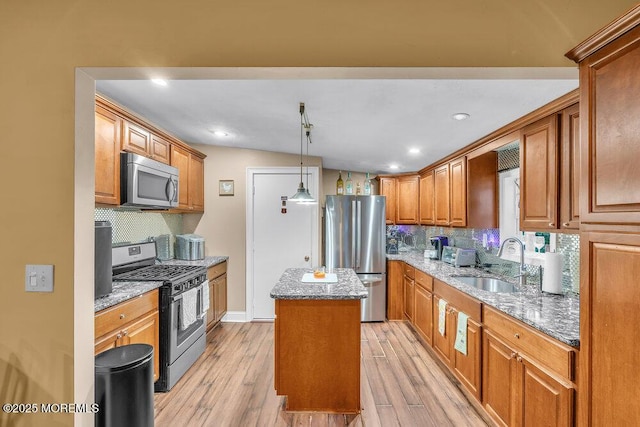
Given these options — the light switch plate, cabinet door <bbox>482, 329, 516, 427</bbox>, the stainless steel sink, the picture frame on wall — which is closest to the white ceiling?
the picture frame on wall

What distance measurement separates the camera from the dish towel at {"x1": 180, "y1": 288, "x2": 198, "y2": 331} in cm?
284

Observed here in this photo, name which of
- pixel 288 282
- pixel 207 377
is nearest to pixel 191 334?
pixel 207 377

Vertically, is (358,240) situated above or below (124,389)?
above

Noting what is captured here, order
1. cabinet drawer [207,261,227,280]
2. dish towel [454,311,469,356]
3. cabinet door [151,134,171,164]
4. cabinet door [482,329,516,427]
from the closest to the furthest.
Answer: cabinet door [482,329,516,427] < dish towel [454,311,469,356] < cabinet door [151,134,171,164] < cabinet drawer [207,261,227,280]

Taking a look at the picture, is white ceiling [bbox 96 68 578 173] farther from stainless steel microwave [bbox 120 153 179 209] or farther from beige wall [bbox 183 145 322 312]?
stainless steel microwave [bbox 120 153 179 209]

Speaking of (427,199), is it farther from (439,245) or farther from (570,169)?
(570,169)

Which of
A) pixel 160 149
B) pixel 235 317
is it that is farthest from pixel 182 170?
pixel 235 317

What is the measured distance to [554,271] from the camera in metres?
2.29

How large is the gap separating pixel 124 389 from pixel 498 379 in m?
2.21

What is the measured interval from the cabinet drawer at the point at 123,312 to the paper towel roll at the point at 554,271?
9.87 feet

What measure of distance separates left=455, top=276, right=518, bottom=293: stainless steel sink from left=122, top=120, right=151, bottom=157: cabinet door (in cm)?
324

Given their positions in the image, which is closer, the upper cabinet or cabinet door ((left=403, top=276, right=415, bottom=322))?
the upper cabinet

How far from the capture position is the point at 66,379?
137 cm

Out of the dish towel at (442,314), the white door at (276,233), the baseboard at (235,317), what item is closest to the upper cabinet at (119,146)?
the white door at (276,233)
